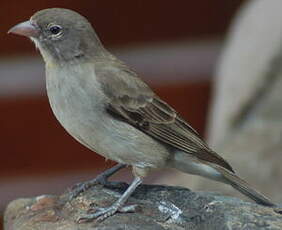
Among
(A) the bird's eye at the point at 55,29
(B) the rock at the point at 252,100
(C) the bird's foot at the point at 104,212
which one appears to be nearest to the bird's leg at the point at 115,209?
(C) the bird's foot at the point at 104,212

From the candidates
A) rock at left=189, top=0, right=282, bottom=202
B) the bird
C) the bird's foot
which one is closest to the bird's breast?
the bird

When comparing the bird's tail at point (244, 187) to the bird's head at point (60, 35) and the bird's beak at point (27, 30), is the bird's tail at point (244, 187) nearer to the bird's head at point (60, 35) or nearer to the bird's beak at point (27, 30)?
the bird's head at point (60, 35)

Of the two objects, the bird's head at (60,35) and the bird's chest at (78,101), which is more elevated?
the bird's head at (60,35)

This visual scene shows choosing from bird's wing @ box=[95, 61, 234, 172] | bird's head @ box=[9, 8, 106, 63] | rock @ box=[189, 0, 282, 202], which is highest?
bird's head @ box=[9, 8, 106, 63]

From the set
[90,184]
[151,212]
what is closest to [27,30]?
[90,184]

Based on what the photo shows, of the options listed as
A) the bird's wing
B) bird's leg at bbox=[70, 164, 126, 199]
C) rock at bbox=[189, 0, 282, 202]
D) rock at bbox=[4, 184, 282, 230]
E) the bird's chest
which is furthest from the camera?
rock at bbox=[189, 0, 282, 202]

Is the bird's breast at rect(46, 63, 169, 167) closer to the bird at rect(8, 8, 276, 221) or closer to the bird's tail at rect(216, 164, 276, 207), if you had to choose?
the bird at rect(8, 8, 276, 221)

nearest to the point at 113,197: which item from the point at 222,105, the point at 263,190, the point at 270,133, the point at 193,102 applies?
the point at 263,190
